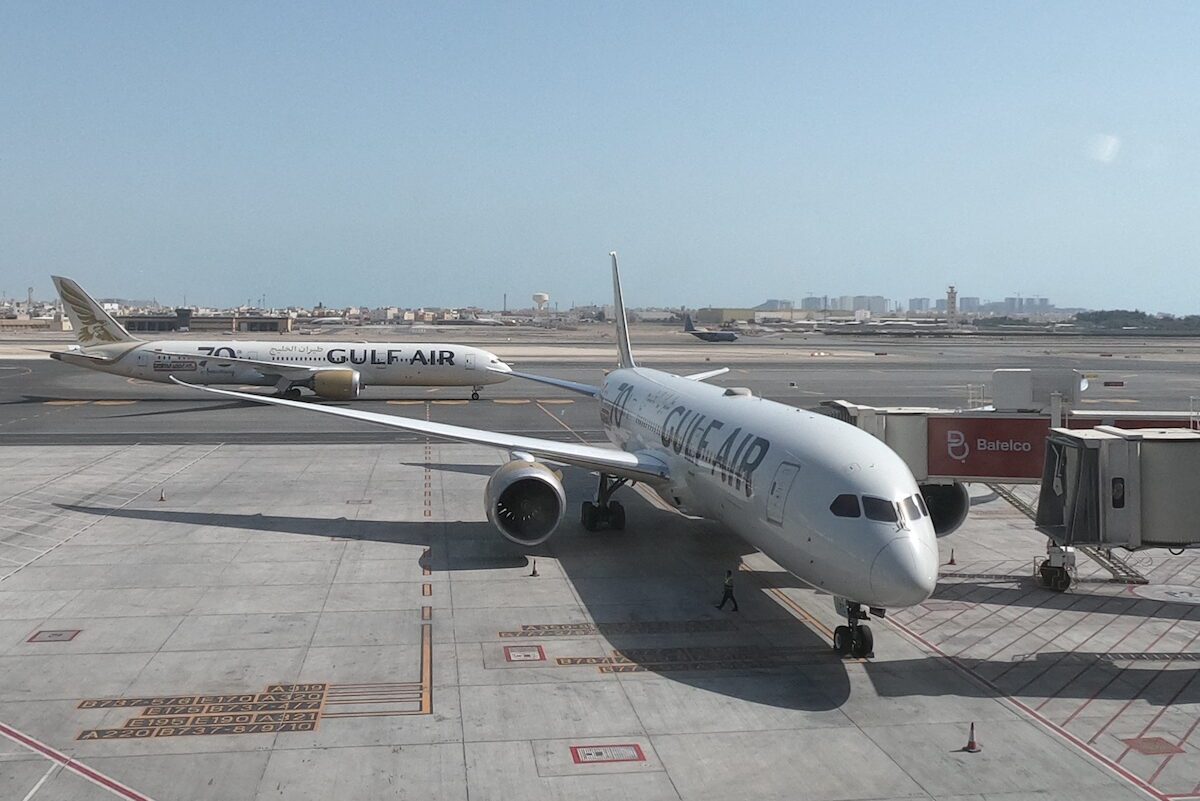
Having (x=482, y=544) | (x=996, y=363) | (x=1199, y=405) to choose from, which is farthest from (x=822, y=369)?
(x=482, y=544)

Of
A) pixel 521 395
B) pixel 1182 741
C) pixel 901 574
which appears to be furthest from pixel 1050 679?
pixel 521 395

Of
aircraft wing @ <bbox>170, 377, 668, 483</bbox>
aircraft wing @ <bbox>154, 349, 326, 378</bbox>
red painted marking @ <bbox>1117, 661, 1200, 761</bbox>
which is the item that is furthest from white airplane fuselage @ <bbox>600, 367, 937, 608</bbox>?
aircraft wing @ <bbox>154, 349, 326, 378</bbox>

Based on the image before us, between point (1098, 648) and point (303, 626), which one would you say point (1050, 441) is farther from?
point (303, 626)

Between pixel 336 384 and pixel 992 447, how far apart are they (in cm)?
4374

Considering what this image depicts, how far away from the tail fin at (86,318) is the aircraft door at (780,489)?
175ft

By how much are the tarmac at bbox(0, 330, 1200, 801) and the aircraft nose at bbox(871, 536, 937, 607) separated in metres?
1.65

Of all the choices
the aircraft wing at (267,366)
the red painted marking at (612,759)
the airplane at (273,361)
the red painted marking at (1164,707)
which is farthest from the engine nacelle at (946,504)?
the aircraft wing at (267,366)

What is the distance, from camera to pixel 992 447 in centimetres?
2475

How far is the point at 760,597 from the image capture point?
72.2 ft

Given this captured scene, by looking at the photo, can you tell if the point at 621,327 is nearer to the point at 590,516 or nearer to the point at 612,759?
the point at 590,516

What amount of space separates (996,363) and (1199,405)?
50062mm

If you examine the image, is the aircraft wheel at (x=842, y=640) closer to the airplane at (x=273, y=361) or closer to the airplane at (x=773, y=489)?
the airplane at (x=773, y=489)

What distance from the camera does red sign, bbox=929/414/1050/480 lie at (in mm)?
24641

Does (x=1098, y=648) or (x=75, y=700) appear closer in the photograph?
(x=75, y=700)
